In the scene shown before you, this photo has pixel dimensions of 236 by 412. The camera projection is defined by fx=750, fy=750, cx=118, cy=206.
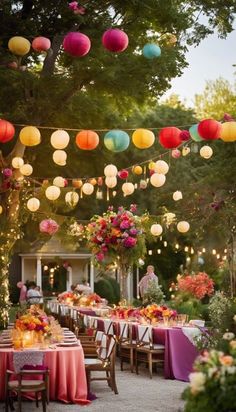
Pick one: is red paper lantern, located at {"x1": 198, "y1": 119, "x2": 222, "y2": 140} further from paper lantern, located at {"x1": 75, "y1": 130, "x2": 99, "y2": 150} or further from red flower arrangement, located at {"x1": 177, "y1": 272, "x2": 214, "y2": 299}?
red flower arrangement, located at {"x1": 177, "y1": 272, "x2": 214, "y2": 299}

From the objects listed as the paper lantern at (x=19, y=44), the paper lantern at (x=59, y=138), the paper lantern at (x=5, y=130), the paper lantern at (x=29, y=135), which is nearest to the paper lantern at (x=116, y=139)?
the paper lantern at (x=59, y=138)

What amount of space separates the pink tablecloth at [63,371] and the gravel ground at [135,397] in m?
0.16

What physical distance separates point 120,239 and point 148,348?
3.54 m

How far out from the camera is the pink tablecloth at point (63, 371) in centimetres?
1041

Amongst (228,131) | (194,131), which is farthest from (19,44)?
(228,131)

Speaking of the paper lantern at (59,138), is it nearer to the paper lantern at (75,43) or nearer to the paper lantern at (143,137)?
the paper lantern at (143,137)

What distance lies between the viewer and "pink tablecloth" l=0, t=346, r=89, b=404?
10414 millimetres

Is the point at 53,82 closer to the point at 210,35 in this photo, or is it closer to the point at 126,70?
the point at 126,70

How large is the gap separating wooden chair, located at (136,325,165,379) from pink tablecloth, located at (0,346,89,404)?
3022 millimetres

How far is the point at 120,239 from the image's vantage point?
16.7 meters

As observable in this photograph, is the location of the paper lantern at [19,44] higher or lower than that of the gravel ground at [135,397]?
higher

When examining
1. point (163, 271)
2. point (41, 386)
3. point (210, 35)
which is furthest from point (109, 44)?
point (163, 271)

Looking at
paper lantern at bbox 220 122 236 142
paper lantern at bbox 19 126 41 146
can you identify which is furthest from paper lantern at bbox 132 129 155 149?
paper lantern at bbox 19 126 41 146

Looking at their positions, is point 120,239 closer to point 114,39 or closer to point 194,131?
point 194,131
